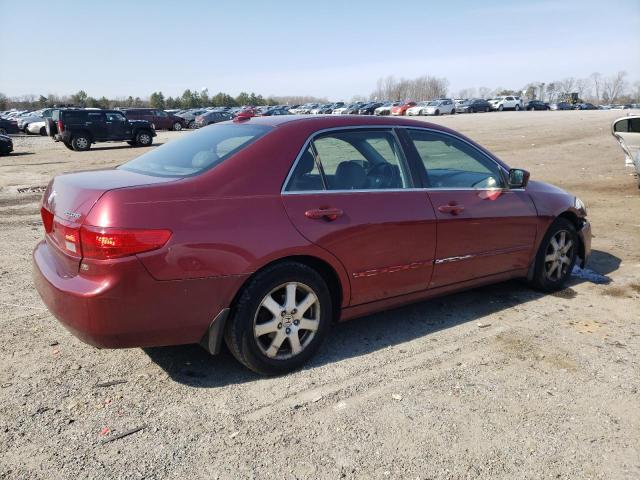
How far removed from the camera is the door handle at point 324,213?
349cm

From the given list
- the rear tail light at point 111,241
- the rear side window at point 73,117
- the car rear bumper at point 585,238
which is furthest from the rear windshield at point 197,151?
the rear side window at point 73,117

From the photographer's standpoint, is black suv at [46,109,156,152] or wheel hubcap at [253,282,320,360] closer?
wheel hubcap at [253,282,320,360]

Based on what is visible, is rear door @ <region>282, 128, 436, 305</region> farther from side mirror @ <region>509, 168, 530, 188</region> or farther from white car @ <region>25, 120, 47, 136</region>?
white car @ <region>25, 120, 47, 136</region>

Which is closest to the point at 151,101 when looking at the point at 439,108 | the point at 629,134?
the point at 439,108

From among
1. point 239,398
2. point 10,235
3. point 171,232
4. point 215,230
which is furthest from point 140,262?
point 10,235

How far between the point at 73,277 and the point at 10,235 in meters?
5.16

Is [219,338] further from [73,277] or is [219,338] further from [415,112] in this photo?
[415,112]

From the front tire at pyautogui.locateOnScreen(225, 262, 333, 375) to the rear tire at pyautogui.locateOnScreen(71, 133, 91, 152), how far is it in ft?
Result: 75.3

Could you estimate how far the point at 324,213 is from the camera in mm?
3537

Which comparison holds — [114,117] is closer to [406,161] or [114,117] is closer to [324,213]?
[406,161]

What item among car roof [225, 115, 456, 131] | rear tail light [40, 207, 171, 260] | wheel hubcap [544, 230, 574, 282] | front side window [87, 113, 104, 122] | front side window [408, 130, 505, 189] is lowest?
wheel hubcap [544, 230, 574, 282]

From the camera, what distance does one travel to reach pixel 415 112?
2137 inches

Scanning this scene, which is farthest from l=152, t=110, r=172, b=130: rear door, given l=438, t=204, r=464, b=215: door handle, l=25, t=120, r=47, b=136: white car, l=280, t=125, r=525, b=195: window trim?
l=438, t=204, r=464, b=215: door handle

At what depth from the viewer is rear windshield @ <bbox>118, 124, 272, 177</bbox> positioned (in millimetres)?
3492
